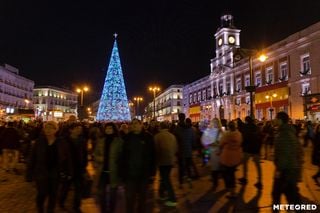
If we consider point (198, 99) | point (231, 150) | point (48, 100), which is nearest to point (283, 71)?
point (198, 99)

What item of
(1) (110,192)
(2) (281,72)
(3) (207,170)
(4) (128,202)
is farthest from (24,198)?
(2) (281,72)

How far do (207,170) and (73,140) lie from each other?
278 inches

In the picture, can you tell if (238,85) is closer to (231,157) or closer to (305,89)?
(305,89)

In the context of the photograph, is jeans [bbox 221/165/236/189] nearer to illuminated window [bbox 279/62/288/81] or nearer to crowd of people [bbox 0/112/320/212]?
crowd of people [bbox 0/112/320/212]

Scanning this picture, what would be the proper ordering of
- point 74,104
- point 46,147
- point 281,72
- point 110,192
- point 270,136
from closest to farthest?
point 46,147 < point 110,192 < point 270,136 < point 281,72 < point 74,104

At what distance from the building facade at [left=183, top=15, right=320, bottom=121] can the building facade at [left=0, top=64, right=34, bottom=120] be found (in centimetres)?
4153

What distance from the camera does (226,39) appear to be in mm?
81125

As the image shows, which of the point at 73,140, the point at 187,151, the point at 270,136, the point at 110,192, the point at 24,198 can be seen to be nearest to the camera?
the point at 110,192

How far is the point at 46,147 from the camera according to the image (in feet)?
22.3

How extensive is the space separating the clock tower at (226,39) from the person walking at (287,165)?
239 ft

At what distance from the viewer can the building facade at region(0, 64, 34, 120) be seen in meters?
80.8

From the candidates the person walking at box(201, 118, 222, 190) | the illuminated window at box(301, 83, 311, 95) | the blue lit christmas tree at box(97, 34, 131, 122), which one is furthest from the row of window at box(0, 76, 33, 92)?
the person walking at box(201, 118, 222, 190)

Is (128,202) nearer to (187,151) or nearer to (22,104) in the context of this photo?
(187,151)

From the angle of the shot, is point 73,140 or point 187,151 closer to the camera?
point 73,140
